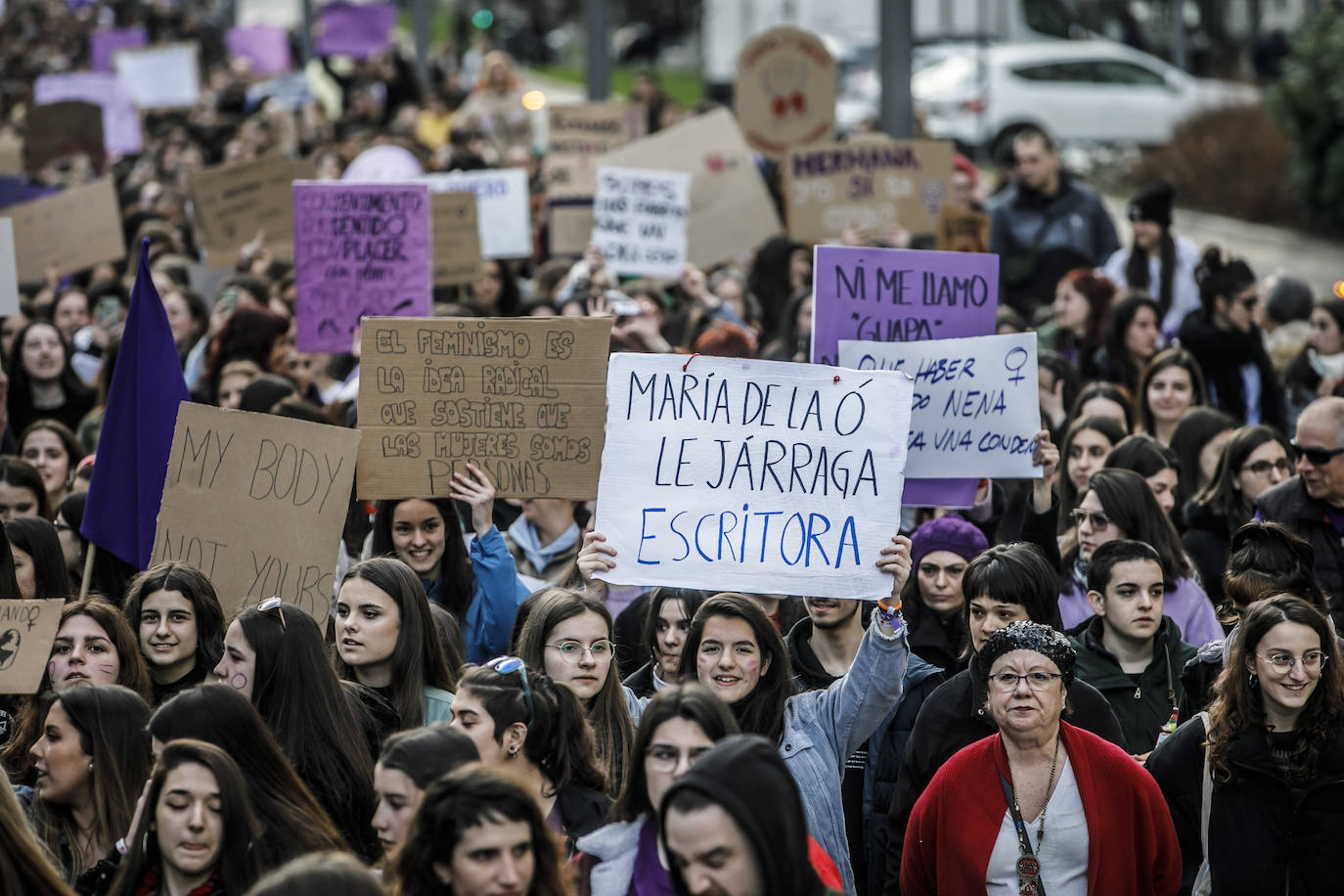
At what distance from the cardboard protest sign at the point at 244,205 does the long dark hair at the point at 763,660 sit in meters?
7.67

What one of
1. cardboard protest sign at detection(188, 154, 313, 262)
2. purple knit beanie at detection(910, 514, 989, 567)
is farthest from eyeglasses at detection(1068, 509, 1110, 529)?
cardboard protest sign at detection(188, 154, 313, 262)

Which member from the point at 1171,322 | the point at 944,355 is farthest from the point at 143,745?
the point at 1171,322

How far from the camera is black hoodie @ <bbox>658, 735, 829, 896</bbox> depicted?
11.6ft

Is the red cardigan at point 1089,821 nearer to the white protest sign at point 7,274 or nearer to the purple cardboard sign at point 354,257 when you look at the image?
the purple cardboard sign at point 354,257

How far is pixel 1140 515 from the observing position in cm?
660

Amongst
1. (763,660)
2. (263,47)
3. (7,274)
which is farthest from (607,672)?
(263,47)

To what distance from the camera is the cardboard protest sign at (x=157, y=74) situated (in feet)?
73.5

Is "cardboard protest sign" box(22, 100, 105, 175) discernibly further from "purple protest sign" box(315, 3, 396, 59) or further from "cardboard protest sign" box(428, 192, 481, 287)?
"purple protest sign" box(315, 3, 396, 59)

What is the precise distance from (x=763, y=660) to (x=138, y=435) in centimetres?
272

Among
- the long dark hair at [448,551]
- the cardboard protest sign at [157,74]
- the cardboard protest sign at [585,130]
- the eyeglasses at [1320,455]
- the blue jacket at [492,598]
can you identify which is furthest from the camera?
the cardboard protest sign at [157,74]

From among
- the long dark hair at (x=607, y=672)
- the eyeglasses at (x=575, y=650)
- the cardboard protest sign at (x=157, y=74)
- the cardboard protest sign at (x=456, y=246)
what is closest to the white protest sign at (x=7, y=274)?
the cardboard protest sign at (x=456, y=246)

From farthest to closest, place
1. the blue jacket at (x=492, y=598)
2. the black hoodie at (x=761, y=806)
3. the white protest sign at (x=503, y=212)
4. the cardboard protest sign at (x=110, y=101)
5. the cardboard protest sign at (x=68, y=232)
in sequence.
A: 1. the cardboard protest sign at (x=110, y=101)
2. the white protest sign at (x=503, y=212)
3. the cardboard protest sign at (x=68, y=232)
4. the blue jacket at (x=492, y=598)
5. the black hoodie at (x=761, y=806)

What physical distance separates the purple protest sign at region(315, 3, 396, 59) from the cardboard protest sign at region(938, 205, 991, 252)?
1548cm

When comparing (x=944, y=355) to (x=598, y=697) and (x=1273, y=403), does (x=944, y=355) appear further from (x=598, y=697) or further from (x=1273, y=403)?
(x=1273, y=403)
